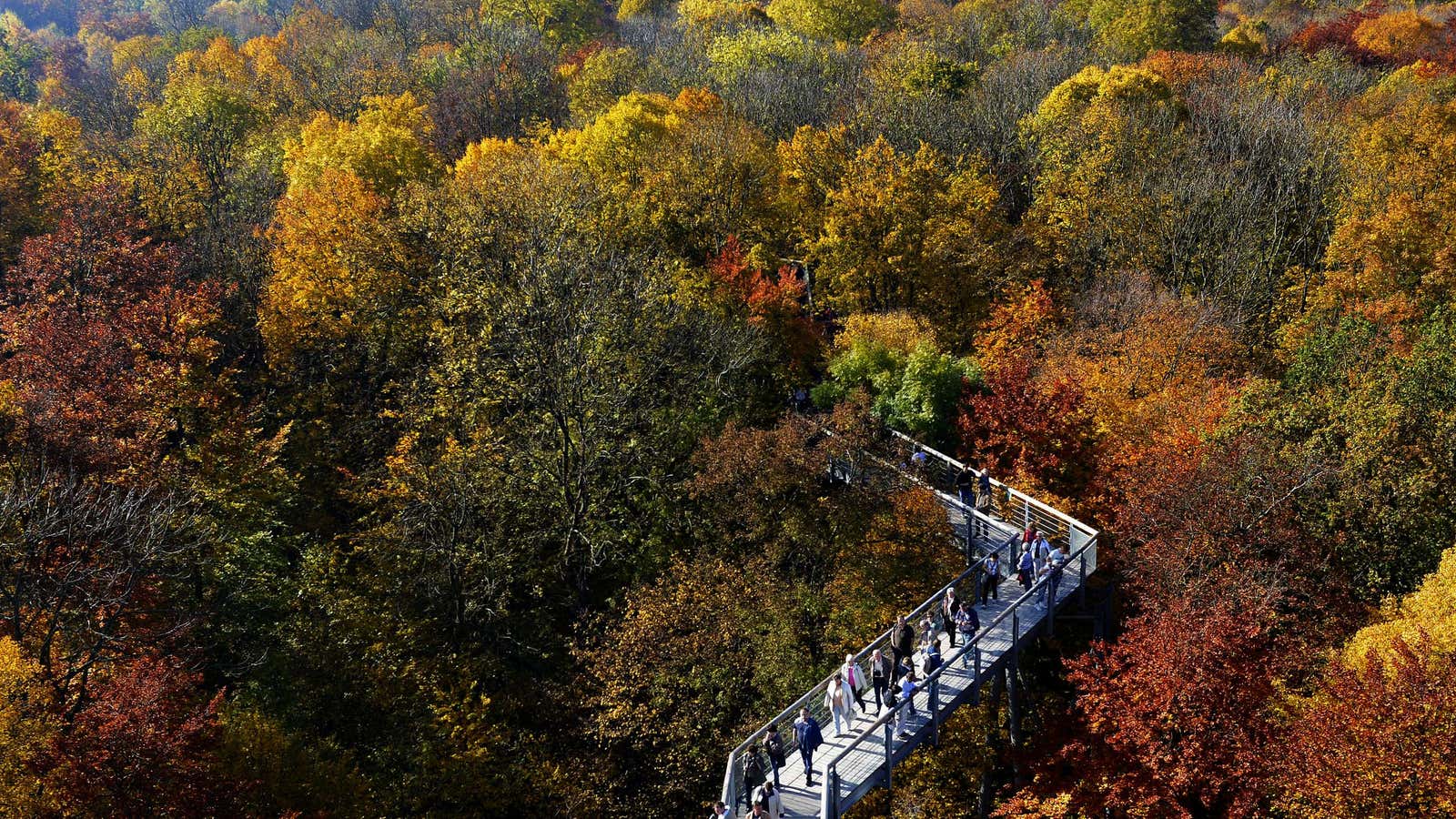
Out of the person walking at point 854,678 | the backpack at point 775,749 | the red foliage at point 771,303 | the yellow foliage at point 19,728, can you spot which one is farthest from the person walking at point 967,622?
the yellow foliage at point 19,728

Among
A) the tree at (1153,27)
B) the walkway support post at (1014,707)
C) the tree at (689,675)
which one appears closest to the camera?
the tree at (689,675)

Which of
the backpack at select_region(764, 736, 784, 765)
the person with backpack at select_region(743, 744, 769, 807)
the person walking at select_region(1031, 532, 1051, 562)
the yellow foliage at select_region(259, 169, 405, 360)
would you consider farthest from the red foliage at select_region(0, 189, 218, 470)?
the person walking at select_region(1031, 532, 1051, 562)

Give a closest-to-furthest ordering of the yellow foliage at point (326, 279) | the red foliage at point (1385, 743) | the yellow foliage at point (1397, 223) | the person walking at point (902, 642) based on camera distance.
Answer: the red foliage at point (1385, 743) → the person walking at point (902, 642) → the yellow foliage at point (326, 279) → the yellow foliage at point (1397, 223)

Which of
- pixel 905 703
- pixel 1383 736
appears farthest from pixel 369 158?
pixel 1383 736

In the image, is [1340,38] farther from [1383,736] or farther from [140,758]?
[140,758]

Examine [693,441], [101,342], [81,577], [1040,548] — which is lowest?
[693,441]

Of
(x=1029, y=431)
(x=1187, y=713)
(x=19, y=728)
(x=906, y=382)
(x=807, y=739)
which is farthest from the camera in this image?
(x=906, y=382)

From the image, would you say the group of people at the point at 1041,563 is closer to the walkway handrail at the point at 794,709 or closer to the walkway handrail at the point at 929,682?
the walkway handrail at the point at 929,682
